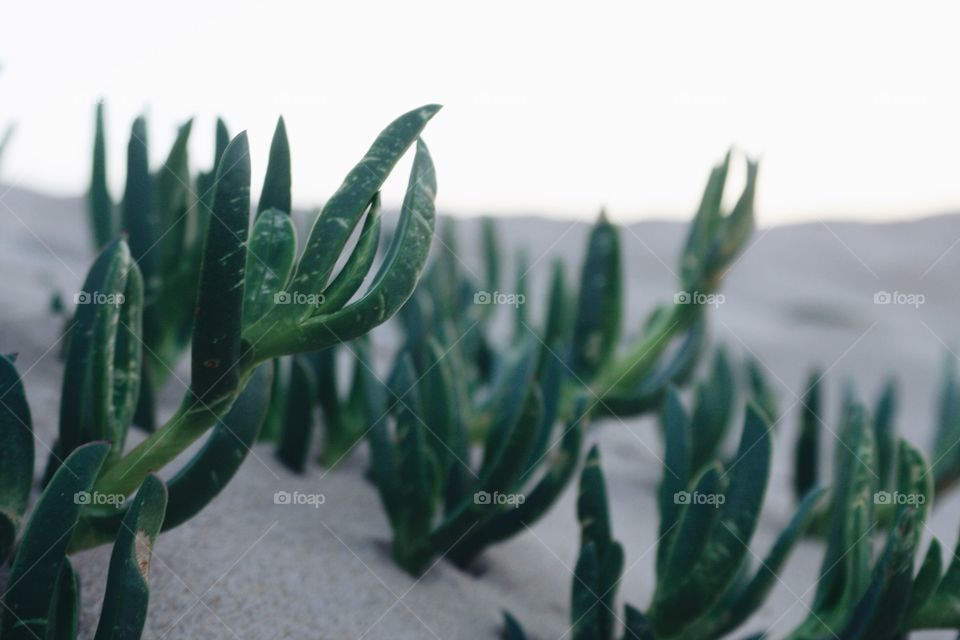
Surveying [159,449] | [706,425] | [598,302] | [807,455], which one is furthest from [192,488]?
[807,455]

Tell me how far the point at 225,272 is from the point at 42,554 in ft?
1.08

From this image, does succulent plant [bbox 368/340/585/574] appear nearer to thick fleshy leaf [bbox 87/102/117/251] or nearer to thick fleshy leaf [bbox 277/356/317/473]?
thick fleshy leaf [bbox 277/356/317/473]

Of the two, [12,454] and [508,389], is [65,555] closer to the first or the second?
[12,454]

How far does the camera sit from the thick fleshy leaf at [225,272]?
86 cm

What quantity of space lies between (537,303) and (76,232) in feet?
7.88

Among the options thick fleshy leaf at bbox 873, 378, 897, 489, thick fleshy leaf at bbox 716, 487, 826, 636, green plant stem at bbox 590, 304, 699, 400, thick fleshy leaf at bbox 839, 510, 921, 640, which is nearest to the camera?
thick fleshy leaf at bbox 839, 510, 921, 640

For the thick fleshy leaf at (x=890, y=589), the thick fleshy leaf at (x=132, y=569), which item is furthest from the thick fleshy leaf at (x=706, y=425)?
the thick fleshy leaf at (x=132, y=569)

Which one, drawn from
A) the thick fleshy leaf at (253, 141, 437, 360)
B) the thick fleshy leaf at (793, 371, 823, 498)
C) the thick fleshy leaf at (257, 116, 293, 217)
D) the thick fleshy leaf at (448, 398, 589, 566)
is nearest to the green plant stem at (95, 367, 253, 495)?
the thick fleshy leaf at (253, 141, 437, 360)

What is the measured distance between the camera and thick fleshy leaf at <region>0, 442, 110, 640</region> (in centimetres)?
86

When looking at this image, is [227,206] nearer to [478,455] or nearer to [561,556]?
[561,556]

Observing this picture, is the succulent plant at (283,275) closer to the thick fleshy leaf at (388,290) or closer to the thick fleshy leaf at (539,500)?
the thick fleshy leaf at (388,290)

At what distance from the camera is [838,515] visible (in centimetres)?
134

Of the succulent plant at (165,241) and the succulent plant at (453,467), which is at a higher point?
the succulent plant at (165,241)

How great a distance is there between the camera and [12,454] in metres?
0.96
